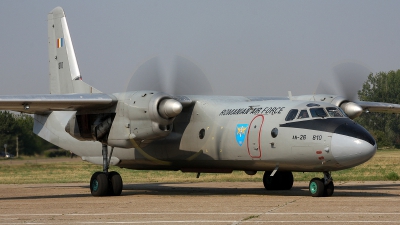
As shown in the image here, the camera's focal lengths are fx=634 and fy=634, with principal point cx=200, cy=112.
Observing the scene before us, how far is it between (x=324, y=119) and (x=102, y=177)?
7.50 m

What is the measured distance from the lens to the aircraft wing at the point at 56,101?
19.0 metres

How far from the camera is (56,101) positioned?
19.4m

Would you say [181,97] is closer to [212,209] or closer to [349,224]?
[212,209]

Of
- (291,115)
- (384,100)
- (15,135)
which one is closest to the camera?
(291,115)

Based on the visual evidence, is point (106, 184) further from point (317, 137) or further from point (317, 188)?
point (317, 137)

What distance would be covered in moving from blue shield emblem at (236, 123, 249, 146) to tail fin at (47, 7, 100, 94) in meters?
7.96

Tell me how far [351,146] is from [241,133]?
3.78 m

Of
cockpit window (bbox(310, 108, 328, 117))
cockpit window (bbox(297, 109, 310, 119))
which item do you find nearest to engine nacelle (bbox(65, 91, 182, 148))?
cockpit window (bbox(297, 109, 310, 119))

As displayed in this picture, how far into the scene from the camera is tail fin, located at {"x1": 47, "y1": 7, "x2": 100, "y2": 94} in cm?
2539

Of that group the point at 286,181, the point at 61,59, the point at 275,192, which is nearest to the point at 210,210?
the point at 275,192

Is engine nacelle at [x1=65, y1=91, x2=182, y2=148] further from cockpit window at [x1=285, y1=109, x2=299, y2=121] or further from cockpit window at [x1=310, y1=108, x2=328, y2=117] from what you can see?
cockpit window at [x1=310, y1=108, x2=328, y2=117]

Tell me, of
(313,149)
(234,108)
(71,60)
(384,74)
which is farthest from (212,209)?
(384,74)

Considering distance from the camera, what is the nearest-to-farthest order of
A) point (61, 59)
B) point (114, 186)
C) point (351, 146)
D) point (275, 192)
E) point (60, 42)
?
point (351, 146) → point (114, 186) → point (275, 192) → point (61, 59) → point (60, 42)

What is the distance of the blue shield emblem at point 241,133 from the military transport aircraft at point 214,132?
0.03 m
